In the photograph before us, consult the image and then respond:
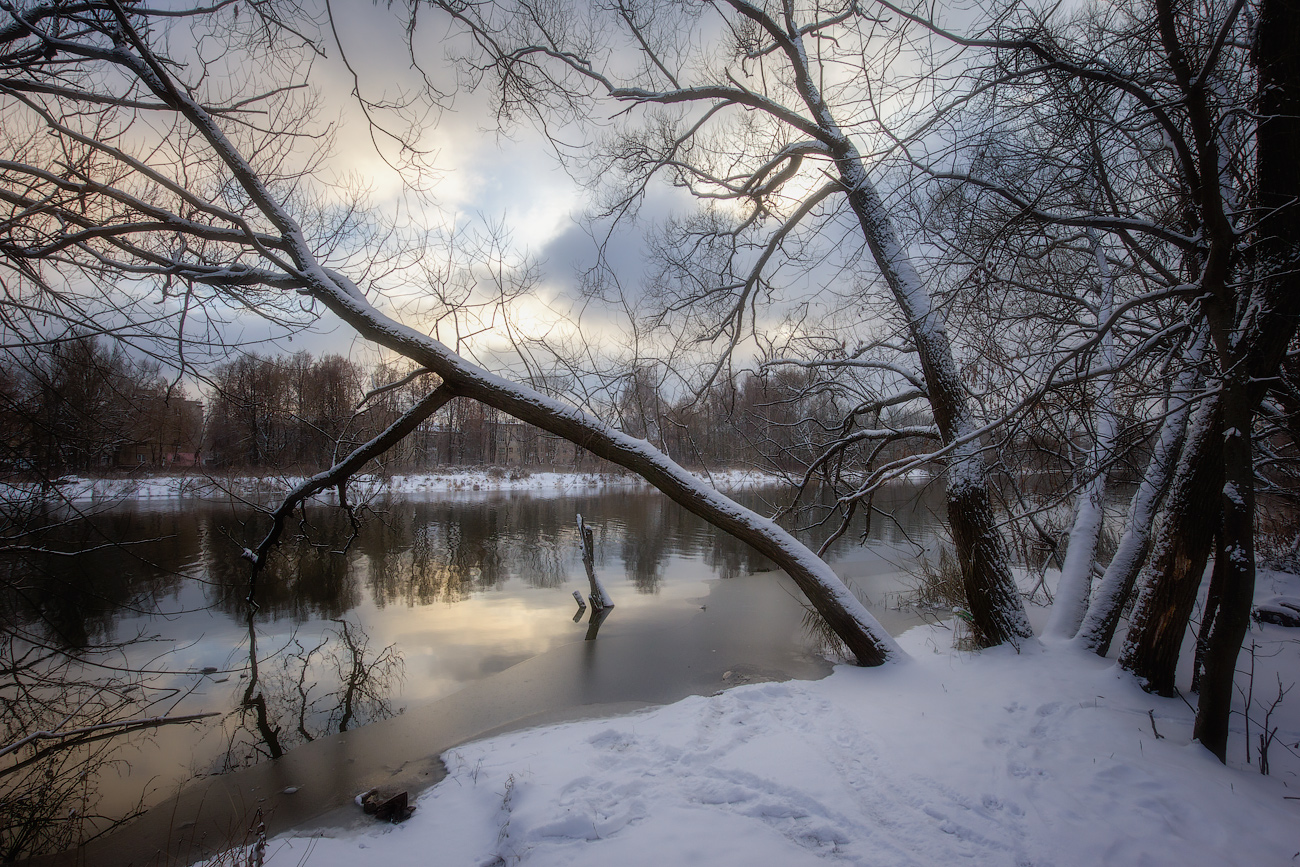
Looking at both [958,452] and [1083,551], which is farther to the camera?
[1083,551]

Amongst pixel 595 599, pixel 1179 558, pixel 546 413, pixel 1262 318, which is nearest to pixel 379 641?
pixel 595 599

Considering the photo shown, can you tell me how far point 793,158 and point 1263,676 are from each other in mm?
5815

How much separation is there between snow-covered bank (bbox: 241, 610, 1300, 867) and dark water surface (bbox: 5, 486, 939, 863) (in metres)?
Result: 1.22

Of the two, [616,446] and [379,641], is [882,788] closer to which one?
[616,446]

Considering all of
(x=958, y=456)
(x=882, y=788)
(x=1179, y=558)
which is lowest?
(x=882, y=788)

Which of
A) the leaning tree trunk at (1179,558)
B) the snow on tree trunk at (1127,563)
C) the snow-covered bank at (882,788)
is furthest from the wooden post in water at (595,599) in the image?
the leaning tree trunk at (1179,558)

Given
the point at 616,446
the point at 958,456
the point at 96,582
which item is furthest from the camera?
the point at 96,582

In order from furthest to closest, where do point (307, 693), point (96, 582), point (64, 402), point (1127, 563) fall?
point (96, 582)
point (307, 693)
point (1127, 563)
point (64, 402)

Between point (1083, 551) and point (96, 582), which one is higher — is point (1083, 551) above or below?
above

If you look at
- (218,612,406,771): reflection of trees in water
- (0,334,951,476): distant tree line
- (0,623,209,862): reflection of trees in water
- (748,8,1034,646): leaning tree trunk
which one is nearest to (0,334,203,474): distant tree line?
(0,334,951,476): distant tree line

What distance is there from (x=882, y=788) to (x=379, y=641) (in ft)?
25.1

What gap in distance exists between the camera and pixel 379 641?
27.4 ft

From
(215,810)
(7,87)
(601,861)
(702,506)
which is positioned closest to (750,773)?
(601,861)

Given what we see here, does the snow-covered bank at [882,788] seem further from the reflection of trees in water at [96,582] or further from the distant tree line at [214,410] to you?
the reflection of trees in water at [96,582]
